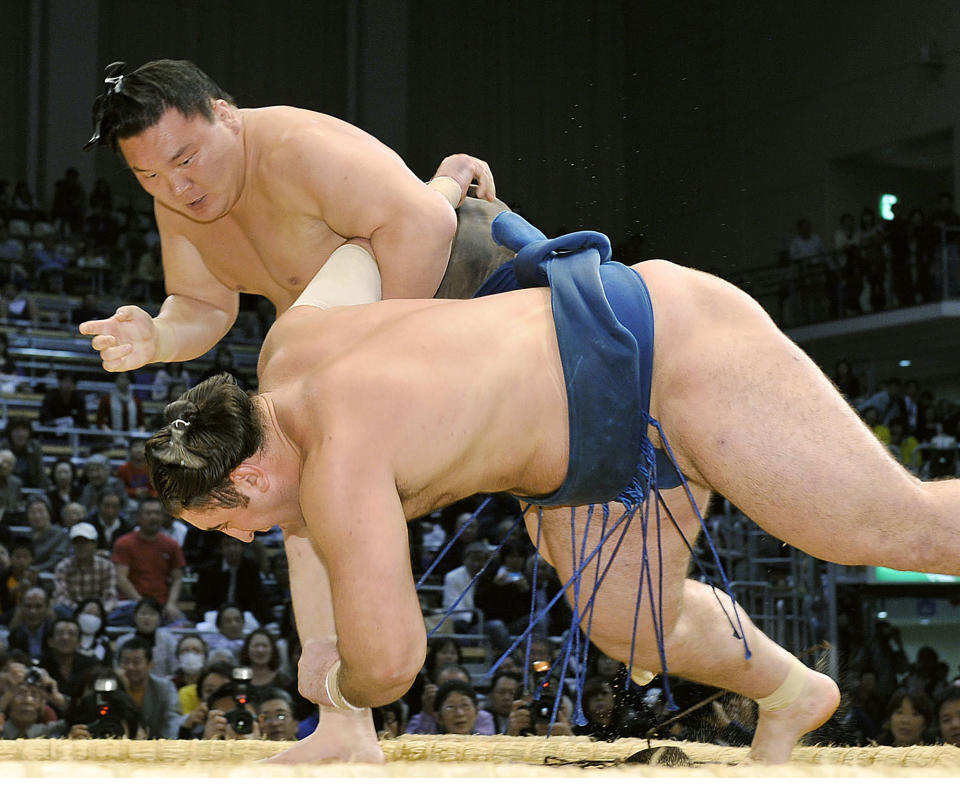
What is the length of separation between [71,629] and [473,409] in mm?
3197

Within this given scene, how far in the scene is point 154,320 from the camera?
1.92 m

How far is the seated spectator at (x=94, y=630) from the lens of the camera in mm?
4215

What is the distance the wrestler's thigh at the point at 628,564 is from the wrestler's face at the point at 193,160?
665 millimetres

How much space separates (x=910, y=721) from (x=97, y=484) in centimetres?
356

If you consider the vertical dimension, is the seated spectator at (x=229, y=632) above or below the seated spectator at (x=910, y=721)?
above

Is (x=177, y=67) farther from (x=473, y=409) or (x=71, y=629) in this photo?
(x=71, y=629)

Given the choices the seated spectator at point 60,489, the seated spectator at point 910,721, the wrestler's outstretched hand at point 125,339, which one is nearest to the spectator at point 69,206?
the seated spectator at point 60,489

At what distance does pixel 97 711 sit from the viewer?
3574mm

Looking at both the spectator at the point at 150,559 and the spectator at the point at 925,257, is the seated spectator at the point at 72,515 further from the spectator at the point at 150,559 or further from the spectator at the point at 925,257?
the spectator at the point at 925,257

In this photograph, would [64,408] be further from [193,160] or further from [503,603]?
[193,160]

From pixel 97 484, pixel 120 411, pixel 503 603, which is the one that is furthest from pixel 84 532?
pixel 120 411

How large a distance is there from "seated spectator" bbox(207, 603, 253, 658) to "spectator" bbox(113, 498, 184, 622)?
1.33 ft

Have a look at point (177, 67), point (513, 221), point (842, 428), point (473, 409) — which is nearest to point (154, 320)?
point (177, 67)

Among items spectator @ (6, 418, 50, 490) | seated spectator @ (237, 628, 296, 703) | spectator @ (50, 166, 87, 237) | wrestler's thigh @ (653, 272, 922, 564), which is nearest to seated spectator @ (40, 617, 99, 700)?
seated spectator @ (237, 628, 296, 703)
